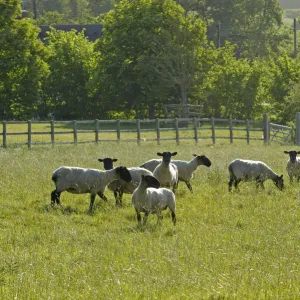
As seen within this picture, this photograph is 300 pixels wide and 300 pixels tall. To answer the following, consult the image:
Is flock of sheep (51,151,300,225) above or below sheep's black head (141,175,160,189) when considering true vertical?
below

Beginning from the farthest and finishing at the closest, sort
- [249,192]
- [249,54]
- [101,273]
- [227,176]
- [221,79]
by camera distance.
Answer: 1. [249,54]
2. [221,79]
3. [227,176]
4. [249,192]
5. [101,273]

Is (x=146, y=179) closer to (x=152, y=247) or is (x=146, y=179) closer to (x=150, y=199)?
(x=150, y=199)

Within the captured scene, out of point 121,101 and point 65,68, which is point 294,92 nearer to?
point 121,101

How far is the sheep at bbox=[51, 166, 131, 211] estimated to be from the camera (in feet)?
46.2

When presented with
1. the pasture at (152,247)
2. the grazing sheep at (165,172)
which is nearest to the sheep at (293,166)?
the pasture at (152,247)

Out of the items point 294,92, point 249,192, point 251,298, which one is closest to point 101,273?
point 251,298

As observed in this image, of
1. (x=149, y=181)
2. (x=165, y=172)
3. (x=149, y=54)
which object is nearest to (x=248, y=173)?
(x=165, y=172)

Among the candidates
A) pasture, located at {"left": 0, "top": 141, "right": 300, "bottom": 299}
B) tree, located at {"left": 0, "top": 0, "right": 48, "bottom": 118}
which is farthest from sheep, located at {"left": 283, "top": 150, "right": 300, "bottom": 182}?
tree, located at {"left": 0, "top": 0, "right": 48, "bottom": 118}

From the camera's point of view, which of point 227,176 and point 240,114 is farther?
point 240,114

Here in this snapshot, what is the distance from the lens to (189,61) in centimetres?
5631

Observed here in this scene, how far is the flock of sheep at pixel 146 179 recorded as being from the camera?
41.1 feet

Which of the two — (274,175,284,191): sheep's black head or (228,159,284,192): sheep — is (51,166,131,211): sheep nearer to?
(228,159,284,192): sheep

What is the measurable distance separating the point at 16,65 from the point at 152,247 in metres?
32.3

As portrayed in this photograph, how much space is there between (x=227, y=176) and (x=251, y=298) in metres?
10.8
